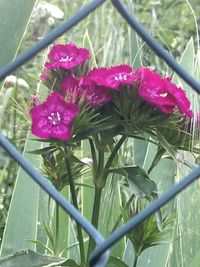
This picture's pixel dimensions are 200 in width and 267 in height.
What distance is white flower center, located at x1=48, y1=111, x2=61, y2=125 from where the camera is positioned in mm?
579

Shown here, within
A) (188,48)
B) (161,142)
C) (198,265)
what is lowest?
(198,265)

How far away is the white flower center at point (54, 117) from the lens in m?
0.58

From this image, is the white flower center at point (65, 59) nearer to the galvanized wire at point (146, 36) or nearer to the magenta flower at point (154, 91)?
the magenta flower at point (154, 91)

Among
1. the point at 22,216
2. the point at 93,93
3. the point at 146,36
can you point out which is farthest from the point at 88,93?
the point at 22,216

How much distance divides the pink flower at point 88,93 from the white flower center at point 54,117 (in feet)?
0.06

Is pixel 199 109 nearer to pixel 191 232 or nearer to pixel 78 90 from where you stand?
pixel 78 90

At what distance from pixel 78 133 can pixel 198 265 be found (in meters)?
0.21

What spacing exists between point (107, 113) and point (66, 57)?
2.9 inches

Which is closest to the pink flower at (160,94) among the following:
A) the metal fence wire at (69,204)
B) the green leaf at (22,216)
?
the metal fence wire at (69,204)

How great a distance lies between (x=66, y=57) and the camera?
0.64 meters

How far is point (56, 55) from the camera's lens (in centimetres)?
65

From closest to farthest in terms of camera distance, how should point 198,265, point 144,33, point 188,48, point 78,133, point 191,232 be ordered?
point 144,33 → point 78,133 → point 198,265 → point 191,232 → point 188,48

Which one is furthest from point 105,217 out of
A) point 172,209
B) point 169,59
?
point 169,59

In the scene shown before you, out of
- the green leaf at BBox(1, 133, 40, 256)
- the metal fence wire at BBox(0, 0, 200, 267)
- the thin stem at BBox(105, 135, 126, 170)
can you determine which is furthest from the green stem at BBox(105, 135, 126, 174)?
the green leaf at BBox(1, 133, 40, 256)
